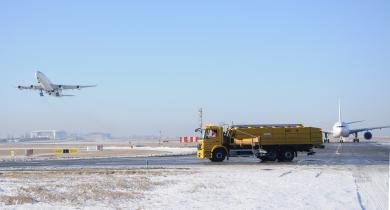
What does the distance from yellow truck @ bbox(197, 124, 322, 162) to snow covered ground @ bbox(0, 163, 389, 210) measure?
1220 cm

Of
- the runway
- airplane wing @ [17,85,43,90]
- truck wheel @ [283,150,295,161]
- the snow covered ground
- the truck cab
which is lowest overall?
the snow covered ground

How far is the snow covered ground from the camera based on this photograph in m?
15.8

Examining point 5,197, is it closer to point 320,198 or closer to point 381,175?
point 320,198

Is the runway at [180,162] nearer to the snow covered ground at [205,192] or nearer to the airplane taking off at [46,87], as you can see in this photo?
the snow covered ground at [205,192]

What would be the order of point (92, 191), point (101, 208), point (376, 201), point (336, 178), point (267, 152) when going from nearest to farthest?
point (101, 208) < point (376, 201) < point (92, 191) < point (336, 178) < point (267, 152)

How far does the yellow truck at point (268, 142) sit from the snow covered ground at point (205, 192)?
12.2 m

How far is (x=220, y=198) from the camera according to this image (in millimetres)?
17344

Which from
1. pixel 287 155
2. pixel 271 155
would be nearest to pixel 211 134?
pixel 271 155

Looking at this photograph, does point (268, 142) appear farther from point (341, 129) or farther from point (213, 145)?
point (341, 129)

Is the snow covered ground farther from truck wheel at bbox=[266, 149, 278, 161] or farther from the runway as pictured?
truck wheel at bbox=[266, 149, 278, 161]

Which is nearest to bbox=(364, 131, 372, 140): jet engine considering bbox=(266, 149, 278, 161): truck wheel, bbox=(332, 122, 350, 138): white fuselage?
bbox=(332, 122, 350, 138): white fuselage

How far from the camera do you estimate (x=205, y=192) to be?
744 inches

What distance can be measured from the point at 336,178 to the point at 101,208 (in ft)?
42.1

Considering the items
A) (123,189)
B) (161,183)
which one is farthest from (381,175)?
(123,189)
